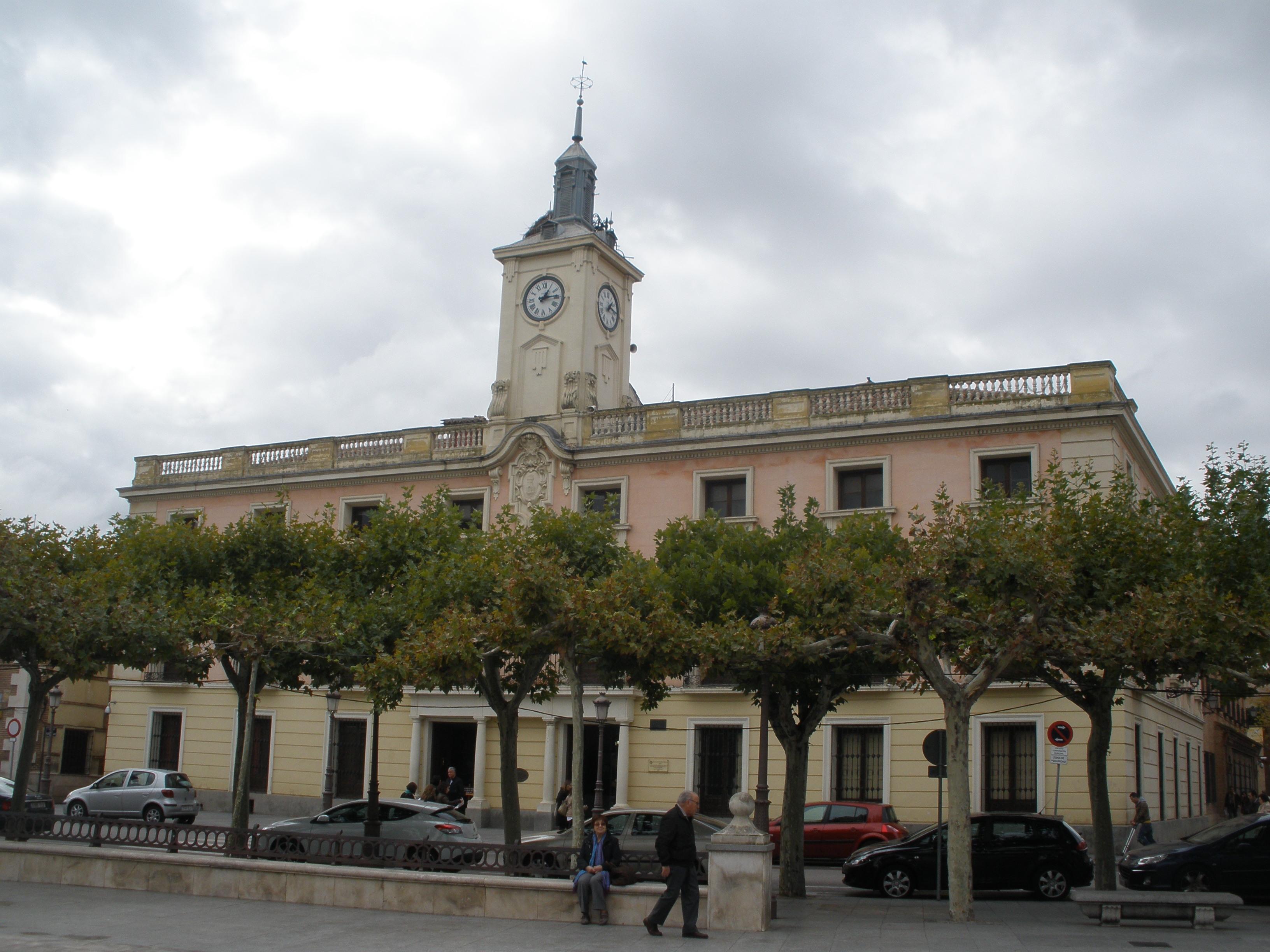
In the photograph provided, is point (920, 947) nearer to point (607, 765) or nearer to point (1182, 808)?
point (607, 765)

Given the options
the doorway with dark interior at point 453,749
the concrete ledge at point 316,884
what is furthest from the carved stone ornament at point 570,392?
the concrete ledge at point 316,884

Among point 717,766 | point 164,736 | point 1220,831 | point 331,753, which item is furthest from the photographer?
point 164,736

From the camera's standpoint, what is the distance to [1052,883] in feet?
61.7

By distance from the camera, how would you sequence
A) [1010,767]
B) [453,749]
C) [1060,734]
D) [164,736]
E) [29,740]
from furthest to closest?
1. [164,736]
2. [453,749]
3. [1010,767]
4. [1060,734]
5. [29,740]

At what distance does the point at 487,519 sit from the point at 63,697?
17.6 meters

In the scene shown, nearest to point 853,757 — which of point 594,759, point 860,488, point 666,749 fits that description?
point 666,749

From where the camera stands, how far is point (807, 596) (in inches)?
617

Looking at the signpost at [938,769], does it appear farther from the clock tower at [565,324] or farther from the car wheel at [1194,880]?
the clock tower at [565,324]

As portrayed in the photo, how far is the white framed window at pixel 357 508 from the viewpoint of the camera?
3484 centimetres

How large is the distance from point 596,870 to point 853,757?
16.6 m

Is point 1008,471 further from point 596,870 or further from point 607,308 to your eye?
point 596,870

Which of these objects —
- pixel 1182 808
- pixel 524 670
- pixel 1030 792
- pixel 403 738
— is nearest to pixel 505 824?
pixel 524 670

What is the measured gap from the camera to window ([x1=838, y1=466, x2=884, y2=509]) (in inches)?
1155

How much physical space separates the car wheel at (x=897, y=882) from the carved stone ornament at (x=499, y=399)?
1890 cm
